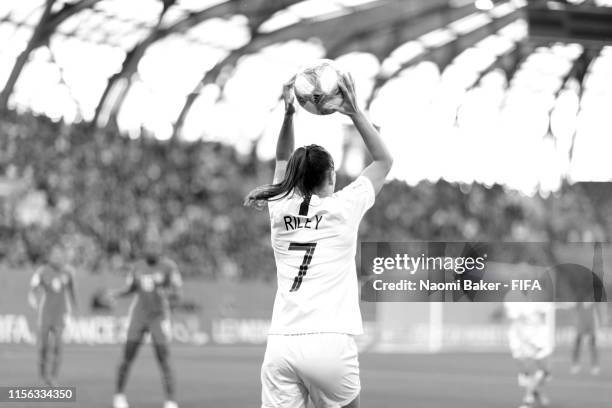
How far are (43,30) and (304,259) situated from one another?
26696 millimetres

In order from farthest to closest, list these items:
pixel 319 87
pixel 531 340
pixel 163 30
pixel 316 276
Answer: pixel 163 30, pixel 531 340, pixel 319 87, pixel 316 276

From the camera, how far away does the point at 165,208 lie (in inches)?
1105

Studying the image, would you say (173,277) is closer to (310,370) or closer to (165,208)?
(310,370)

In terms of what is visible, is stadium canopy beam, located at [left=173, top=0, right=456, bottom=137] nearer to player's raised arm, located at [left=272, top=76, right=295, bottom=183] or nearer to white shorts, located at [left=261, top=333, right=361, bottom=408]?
player's raised arm, located at [left=272, top=76, right=295, bottom=183]

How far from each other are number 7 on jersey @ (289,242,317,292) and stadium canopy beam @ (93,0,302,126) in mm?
26844

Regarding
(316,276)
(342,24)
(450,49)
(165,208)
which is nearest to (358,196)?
(316,276)

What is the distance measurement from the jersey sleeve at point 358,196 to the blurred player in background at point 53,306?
10795 millimetres

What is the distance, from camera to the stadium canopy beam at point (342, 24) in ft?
108

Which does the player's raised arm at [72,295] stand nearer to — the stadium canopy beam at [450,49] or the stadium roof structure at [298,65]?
the stadium roof structure at [298,65]

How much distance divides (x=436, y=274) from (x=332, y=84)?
1449 cm

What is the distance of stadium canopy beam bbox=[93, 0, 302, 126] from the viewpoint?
30.6m

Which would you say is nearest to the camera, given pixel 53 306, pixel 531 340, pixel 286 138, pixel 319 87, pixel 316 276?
pixel 316 276

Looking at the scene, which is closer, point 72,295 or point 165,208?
point 72,295

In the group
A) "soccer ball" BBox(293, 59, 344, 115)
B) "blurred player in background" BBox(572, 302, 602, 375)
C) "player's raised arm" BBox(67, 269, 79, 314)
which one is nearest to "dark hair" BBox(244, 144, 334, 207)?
"soccer ball" BBox(293, 59, 344, 115)
